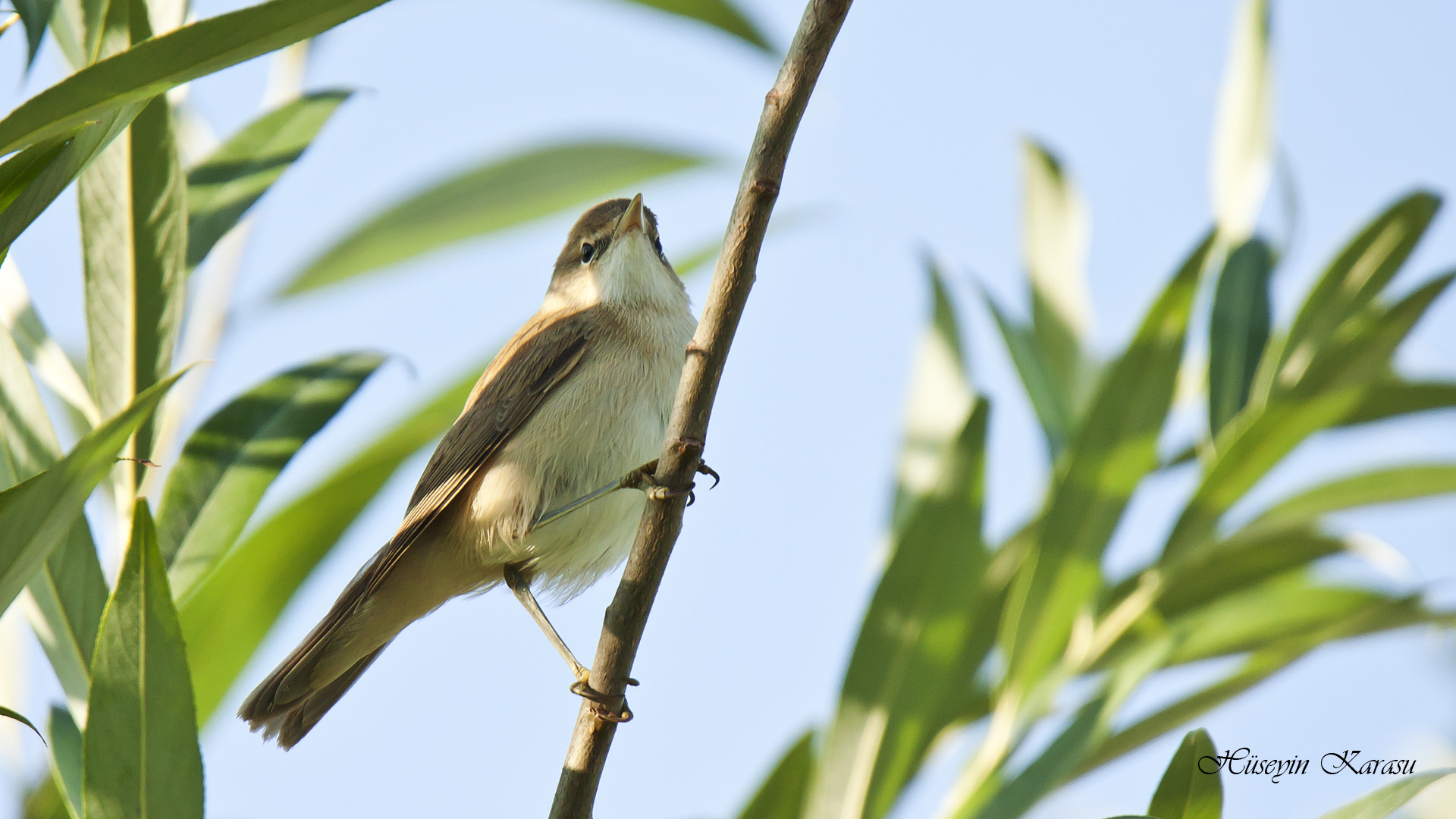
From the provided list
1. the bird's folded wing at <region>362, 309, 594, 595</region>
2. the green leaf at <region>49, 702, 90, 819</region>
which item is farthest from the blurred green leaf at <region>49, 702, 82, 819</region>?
the bird's folded wing at <region>362, 309, 594, 595</region>

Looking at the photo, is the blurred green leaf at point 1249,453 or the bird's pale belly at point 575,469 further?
the bird's pale belly at point 575,469

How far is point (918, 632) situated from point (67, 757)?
4.37 ft

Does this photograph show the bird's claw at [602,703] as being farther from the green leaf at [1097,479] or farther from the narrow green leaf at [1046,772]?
the green leaf at [1097,479]

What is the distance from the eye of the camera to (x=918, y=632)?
81.0 inches

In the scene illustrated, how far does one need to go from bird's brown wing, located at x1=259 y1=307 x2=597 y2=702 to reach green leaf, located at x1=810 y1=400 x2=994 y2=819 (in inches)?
48.6

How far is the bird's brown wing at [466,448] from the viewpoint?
269 cm

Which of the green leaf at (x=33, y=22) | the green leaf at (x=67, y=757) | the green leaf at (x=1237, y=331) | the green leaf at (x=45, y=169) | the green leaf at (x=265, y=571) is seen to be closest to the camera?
the green leaf at (x=45, y=169)

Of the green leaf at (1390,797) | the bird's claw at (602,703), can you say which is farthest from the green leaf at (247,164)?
the green leaf at (1390,797)

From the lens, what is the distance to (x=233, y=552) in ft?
6.43

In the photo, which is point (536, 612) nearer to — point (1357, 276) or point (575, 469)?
point (575, 469)

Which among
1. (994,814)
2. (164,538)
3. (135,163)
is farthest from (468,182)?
(994,814)

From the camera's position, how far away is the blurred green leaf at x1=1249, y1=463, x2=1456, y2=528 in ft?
7.50

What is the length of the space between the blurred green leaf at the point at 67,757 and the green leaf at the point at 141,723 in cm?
18

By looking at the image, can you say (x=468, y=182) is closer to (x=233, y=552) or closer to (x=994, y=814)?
(x=233, y=552)
